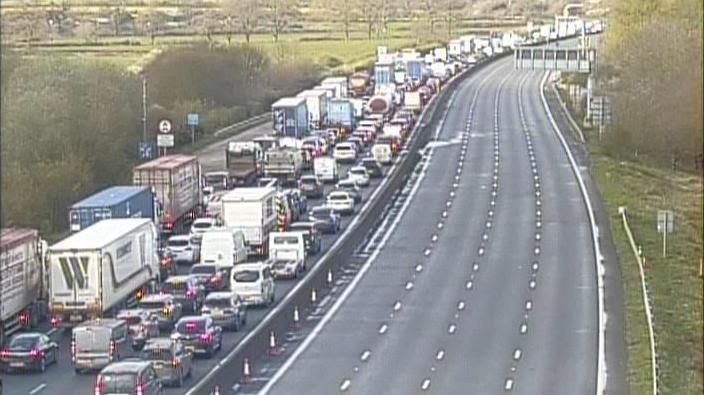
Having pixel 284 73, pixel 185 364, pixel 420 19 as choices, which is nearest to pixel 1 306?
pixel 185 364

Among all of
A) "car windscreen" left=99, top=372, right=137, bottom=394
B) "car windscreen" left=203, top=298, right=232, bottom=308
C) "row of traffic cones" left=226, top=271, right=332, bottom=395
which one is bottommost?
"row of traffic cones" left=226, top=271, right=332, bottom=395

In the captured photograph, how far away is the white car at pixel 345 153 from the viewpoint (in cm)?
4628

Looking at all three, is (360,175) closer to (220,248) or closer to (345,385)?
(220,248)

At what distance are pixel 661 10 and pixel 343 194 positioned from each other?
25.0 ft

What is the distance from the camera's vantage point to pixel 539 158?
48.2m

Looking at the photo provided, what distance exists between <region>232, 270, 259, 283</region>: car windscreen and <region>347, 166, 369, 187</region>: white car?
14.8 metres

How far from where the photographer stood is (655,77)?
88.7 feet

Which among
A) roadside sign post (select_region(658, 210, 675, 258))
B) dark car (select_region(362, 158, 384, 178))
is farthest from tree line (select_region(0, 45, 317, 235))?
roadside sign post (select_region(658, 210, 675, 258))

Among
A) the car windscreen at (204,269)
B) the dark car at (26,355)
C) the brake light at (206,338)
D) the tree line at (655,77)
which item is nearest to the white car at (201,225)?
the car windscreen at (204,269)

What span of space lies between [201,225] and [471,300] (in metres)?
7.04

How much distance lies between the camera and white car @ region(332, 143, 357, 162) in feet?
152

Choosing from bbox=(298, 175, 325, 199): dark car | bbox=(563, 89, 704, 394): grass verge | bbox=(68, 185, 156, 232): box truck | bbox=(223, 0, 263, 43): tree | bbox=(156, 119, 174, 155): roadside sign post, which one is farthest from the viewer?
bbox=(223, 0, 263, 43): tree

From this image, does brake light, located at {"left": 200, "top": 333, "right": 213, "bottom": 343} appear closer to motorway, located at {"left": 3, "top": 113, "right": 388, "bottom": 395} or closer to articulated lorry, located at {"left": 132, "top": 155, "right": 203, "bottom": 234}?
motorway, located at {"left": 3, "top": 113, "right": 388, "bottom": 395}

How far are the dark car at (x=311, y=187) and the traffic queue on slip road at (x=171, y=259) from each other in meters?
0.04
